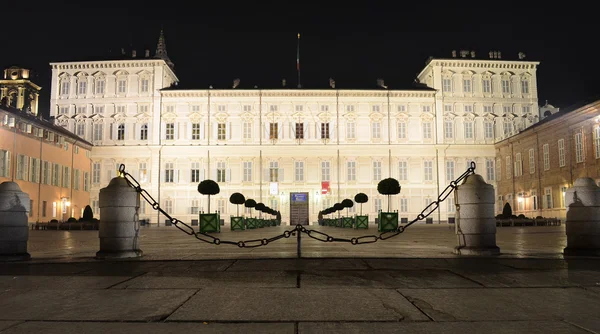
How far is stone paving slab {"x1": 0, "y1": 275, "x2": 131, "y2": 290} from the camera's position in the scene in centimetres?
498

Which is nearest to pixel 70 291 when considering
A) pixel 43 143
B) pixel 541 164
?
pixel 43 143

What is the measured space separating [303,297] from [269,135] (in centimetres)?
4636

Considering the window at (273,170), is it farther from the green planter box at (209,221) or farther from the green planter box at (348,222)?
the green planter box at (209,221)

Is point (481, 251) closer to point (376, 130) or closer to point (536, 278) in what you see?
point (536, 278)

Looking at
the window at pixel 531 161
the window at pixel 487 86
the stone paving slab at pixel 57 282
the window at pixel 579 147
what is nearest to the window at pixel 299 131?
the window at pixel 487 86

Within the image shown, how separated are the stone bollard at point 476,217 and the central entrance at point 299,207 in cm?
4193

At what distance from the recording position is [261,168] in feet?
164

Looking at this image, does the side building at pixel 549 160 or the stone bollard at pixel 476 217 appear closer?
the stone bollard at pixel 476 217

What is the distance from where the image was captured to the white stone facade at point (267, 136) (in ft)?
163

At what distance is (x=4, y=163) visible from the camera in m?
A: 33.5

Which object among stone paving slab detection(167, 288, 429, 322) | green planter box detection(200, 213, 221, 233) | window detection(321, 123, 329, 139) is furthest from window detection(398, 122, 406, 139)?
stone paving slab detection(167, 288, 429, 322)

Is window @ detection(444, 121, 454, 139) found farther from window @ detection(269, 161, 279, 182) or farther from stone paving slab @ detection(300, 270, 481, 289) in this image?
stone paving slab @ detection(300, 270, 481, 289)

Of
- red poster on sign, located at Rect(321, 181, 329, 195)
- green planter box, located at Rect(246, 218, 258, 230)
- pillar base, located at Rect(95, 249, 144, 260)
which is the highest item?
red poster on sign, located at Rect(321, 181, 329, 195)

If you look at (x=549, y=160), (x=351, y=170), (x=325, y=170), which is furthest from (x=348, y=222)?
(x=351, y=170)
